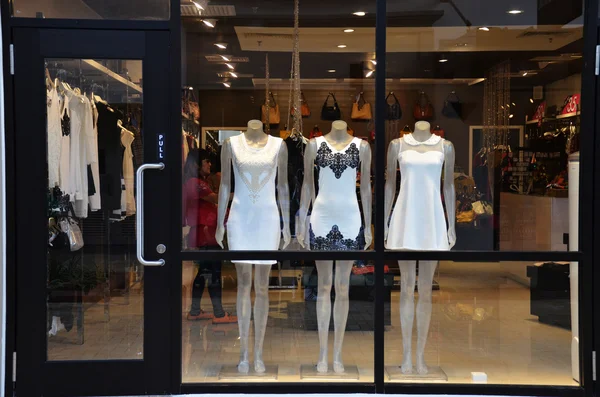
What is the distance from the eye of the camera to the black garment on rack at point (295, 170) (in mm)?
4230

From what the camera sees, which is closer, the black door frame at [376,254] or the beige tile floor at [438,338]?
the black door frame at [376,254]

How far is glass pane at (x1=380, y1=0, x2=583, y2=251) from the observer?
13.7 feet

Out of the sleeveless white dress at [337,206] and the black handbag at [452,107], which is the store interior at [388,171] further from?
the sleeveless white dress at [337,206]

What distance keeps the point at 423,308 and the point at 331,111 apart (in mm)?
1334

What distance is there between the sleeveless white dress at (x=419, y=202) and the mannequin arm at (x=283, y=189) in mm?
627

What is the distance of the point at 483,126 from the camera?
4.26m

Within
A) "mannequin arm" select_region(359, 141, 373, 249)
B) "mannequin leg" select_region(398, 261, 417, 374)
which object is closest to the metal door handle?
"mannequin arm" select_region(359, 141, 373, 249)

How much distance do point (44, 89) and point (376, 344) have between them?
2443mm

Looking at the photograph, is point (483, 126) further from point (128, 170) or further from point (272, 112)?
point (128, 170)

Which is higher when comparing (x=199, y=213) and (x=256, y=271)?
(x=199, y=213)

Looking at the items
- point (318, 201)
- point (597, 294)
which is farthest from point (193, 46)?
point (597, 294)

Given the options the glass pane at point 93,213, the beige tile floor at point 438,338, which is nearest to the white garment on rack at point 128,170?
the glass pane at point 93,213

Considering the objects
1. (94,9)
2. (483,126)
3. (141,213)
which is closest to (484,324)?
(483,126)

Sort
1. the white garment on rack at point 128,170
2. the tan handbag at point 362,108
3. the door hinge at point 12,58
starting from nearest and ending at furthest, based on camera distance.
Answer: the door hinge at point 12,58 < the white garment on rack at point 128,170 < the tan handbag at point 362,108
